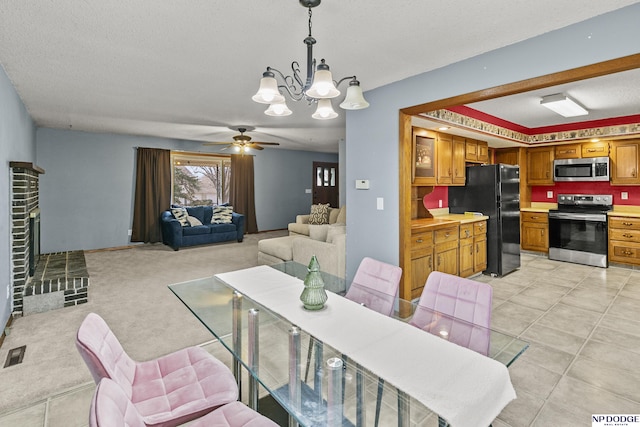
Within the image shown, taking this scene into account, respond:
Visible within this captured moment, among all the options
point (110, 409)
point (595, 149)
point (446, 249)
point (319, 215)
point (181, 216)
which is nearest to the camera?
point (110, 409)

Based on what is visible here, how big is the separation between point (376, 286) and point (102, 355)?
1.54 metres

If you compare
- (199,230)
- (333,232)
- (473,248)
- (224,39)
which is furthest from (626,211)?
(199,230)

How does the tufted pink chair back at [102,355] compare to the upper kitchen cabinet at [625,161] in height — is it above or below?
below

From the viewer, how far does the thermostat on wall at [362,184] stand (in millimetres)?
3496

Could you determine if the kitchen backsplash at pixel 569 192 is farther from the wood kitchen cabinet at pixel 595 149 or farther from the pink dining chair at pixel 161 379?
the pink dining chair at pixel 161 379

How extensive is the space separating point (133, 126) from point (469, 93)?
5.51 meters

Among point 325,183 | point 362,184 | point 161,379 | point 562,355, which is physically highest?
point 325,183

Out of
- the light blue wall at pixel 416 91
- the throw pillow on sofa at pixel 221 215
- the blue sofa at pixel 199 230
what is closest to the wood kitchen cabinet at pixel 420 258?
the light blue wall at pixel 416 91

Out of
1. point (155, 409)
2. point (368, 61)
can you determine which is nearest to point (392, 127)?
point (368, 61)

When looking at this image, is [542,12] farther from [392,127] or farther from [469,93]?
[392,127]

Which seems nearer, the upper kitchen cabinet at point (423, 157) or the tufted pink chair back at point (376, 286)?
the tufted pink chair back at point (376, 286)

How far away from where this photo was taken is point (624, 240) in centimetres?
508

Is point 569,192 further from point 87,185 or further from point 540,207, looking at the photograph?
point 87,185

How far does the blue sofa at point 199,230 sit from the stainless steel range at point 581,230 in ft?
20.5
